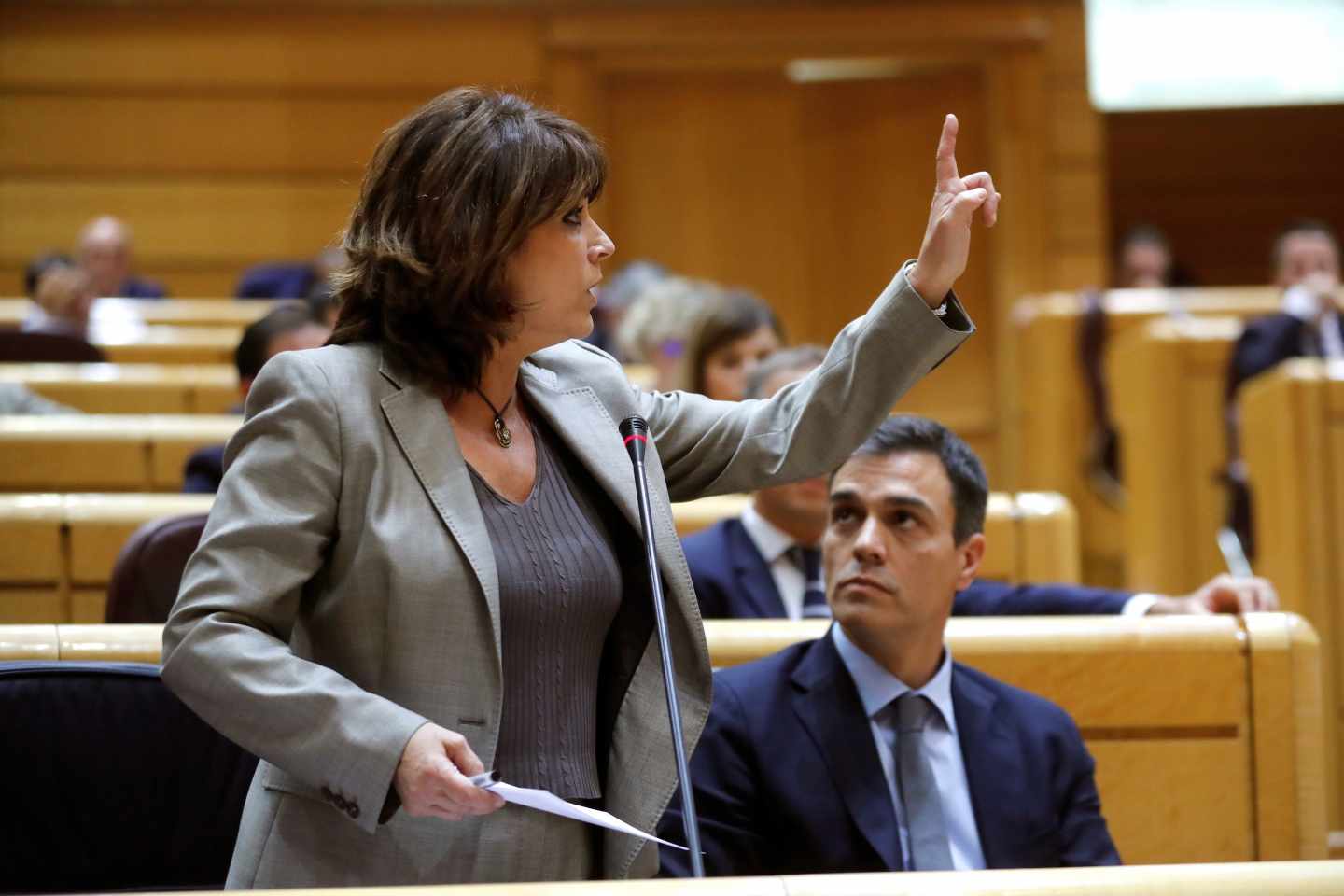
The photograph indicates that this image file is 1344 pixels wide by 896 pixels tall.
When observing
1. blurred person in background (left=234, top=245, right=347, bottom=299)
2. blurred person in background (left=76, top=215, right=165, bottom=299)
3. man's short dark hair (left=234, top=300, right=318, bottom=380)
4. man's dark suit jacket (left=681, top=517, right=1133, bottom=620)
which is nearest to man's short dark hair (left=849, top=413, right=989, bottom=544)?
man's dark suit jacket (left=681, top=517, right=1133, bottom=620)

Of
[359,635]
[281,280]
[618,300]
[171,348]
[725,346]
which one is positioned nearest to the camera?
[359,635]

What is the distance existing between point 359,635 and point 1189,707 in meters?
1.45

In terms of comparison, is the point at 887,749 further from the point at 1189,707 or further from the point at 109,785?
the point at 109,785

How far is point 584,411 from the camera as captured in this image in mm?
1608

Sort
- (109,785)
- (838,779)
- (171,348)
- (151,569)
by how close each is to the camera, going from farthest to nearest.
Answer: (171,348), (151,569), (838,779), (109,785)

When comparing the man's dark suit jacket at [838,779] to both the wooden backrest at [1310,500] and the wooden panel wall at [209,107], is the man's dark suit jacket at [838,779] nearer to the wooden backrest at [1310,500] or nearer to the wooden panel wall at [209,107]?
the wooden backrest at [1310,500]

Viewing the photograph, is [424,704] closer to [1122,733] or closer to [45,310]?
[1122,733]

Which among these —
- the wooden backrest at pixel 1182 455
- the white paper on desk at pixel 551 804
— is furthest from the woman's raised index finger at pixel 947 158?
the wooden backrest at pixel 1182 455

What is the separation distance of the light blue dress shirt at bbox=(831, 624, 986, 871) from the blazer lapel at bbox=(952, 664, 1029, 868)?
0.04ft

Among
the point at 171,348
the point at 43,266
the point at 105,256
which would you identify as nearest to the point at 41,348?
the point at 171,348

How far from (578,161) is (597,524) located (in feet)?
1.07

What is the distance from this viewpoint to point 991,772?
2.15 metres

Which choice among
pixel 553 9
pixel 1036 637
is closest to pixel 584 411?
pixel 1036 637

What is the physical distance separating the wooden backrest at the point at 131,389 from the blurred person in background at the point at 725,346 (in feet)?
4.11
